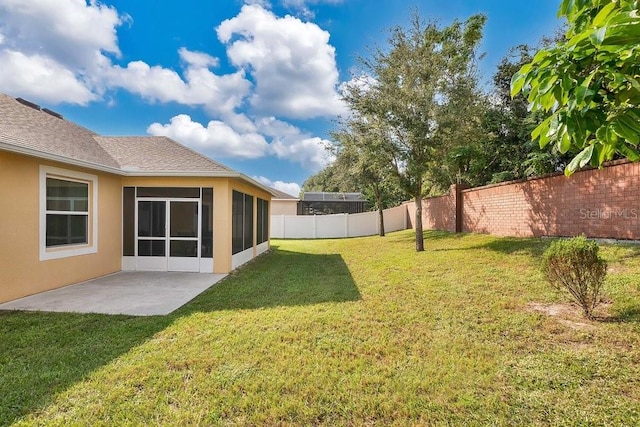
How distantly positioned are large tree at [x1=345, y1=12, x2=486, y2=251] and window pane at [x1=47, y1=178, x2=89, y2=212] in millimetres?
9129

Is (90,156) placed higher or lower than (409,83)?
lower

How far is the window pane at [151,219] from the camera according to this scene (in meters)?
9.40

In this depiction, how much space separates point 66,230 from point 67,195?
32.4 inches

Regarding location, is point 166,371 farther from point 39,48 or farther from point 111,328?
point 39,48

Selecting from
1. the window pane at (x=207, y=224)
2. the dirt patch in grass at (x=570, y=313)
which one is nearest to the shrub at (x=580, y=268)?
the dirt patch in grass at (x=570, y=313)

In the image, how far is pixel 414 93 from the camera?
11250 mm

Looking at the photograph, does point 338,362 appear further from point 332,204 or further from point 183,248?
point 332,204

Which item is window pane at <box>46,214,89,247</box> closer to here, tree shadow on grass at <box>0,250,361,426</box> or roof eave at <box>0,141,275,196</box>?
roof eave at <box>0,141,275,196</box>

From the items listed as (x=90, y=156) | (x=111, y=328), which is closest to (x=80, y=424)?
(x=111, y=328)

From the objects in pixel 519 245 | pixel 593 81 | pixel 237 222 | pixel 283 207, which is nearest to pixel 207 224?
pixel 237 222

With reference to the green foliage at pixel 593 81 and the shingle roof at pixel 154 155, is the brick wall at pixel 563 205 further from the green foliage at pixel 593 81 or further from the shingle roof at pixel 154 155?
the shingle roof at pixel 154 155

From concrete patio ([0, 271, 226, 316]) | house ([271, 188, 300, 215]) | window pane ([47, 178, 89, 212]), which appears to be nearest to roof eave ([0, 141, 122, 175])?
window pane ([47, 178, 89, 212])

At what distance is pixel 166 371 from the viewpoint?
340 cm

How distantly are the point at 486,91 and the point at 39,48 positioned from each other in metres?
16.4
